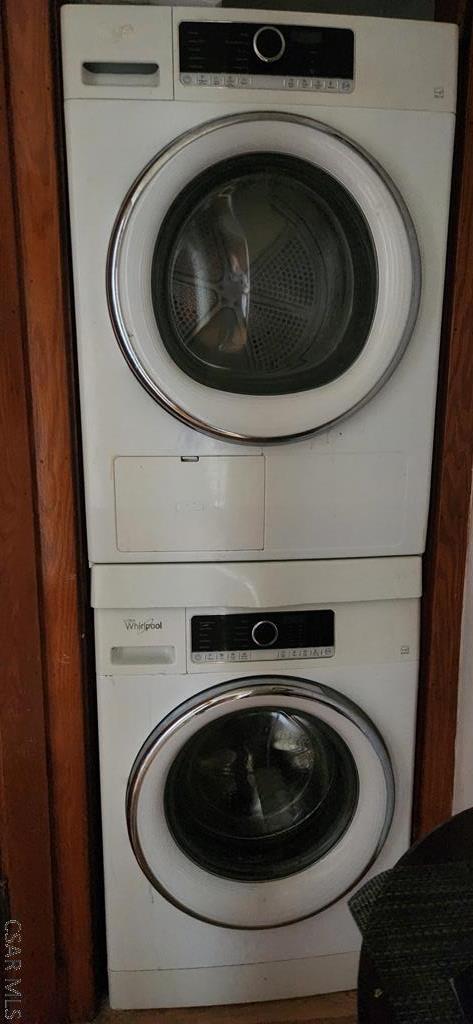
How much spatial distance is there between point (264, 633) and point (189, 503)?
0.26 meters

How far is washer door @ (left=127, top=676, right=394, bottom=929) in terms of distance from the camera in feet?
3.69

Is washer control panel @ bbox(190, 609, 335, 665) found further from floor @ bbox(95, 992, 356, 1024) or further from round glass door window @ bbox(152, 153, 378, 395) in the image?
floor @ bbox(95, 992, 356, 1024)

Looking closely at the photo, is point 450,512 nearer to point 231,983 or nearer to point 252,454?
point 252,454

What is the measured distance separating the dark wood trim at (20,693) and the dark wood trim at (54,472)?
17mm

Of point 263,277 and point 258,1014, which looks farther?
point 258,1014

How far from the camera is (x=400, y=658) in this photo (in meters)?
1.18

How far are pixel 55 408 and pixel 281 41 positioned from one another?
64 cm

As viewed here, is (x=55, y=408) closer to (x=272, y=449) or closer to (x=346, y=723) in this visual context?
(x=272, y=449)

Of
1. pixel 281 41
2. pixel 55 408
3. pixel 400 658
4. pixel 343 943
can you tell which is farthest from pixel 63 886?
pixel 281 41

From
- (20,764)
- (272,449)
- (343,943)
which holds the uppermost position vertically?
(272,449)

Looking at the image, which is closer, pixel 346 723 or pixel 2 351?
pixel 2 351

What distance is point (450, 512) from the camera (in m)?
1.17

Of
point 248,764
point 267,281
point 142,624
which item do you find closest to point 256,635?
point 142,624

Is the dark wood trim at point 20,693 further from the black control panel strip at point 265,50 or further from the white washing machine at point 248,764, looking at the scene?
the black control panel strip at point 265,50
